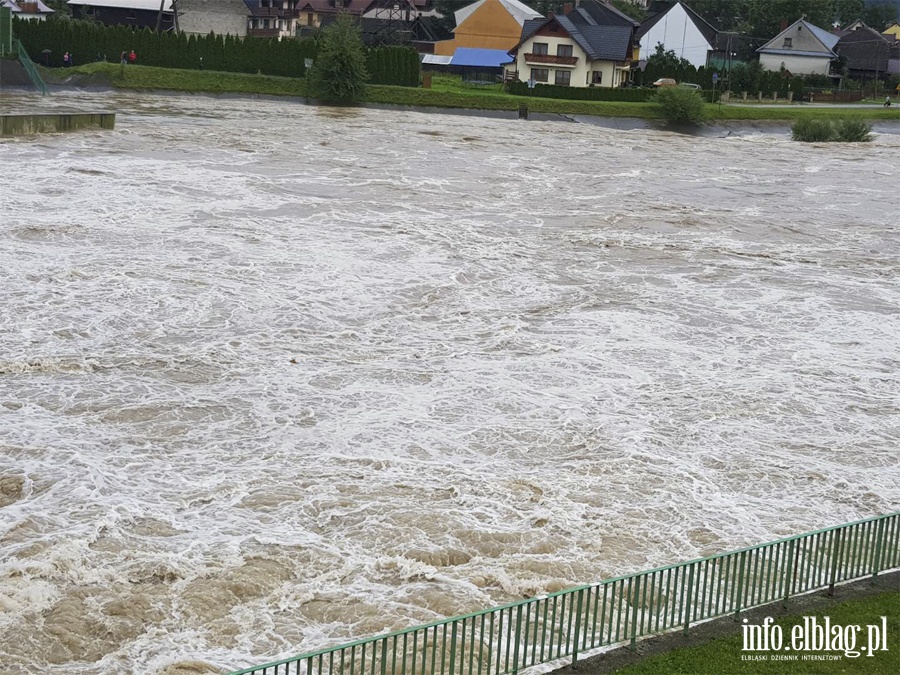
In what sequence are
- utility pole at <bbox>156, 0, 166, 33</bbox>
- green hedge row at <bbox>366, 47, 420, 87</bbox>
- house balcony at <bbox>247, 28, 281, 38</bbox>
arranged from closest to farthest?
green hedge row at <bbox>366, 47, 420, 87</bbox>
utility pole at <bbox>156, 0, 166, 33</bbox>
house balcony at <bbox>247, 28, 281, 38</bbox>

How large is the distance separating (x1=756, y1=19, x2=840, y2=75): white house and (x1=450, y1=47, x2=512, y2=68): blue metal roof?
22.6 meters

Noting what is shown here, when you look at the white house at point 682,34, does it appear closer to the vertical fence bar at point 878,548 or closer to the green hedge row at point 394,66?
the green hedge row at point 394,66

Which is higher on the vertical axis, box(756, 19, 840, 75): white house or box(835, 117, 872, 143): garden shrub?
box(756, 19, 840, 75): white house

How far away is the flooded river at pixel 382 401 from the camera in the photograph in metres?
13.8

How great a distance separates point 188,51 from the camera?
242ft

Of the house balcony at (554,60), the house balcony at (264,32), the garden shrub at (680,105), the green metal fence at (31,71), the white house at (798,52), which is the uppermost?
the house balcony at (264,32)

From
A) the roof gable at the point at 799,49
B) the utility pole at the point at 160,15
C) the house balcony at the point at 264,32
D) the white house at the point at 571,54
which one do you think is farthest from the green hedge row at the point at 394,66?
the roof gable at the point at 799,49

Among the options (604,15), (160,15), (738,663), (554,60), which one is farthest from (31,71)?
(738,663)

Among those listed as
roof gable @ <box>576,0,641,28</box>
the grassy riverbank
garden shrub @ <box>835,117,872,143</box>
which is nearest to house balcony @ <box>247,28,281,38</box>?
the grassy riverbank

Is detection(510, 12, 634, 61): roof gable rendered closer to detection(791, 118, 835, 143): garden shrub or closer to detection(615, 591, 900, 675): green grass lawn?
detection(791, 118, 835, 143): garden shrub

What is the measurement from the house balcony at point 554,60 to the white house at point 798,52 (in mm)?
23273

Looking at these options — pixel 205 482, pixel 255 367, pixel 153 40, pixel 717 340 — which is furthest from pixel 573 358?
pixel 153 40

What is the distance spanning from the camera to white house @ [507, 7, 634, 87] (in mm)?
78188

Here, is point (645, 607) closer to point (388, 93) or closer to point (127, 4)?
point (388, 93)
